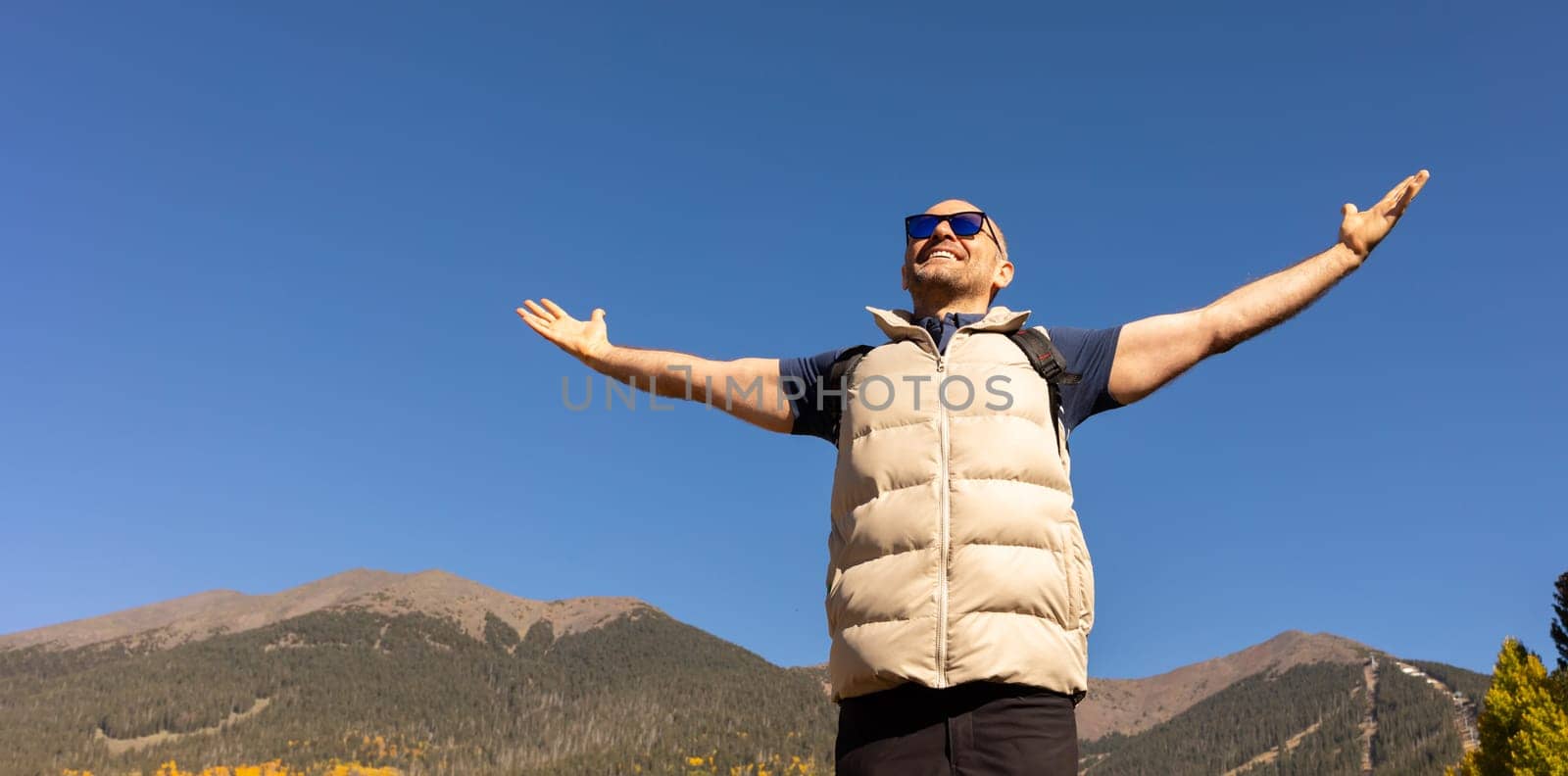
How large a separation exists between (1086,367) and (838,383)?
1037 millimetres

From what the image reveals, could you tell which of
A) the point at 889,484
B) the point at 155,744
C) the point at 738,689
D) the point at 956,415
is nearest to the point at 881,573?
the point at 889,484

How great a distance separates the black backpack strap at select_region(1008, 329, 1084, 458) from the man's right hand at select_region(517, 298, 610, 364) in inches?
82.2

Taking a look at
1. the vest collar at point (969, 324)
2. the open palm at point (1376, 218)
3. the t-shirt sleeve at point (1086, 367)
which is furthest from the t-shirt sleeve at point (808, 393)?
the open palm at point (1376, 218)

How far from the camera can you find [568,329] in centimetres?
559

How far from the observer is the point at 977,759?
3.83 m

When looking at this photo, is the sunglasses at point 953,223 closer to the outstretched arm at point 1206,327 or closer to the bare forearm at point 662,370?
the outstretched arm at point 1206,327

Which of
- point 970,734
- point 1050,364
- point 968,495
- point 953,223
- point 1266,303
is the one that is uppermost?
point 953,223

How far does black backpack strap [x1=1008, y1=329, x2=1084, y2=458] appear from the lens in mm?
4422

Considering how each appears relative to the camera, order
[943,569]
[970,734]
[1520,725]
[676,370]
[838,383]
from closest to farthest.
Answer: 1. [970,734]
2. [943,569]
3. [838,383]
4. [676,370]
5. [1520,725]

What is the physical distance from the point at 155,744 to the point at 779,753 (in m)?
128

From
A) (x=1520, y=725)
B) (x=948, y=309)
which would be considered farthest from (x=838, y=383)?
(x=1520, y=725)

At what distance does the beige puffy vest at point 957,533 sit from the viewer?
391cm

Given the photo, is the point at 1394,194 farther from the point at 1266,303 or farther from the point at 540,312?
the point at 540,312

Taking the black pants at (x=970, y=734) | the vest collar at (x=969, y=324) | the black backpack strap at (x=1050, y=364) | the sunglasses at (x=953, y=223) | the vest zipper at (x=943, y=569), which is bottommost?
the black pants at (x=970, y=734)
